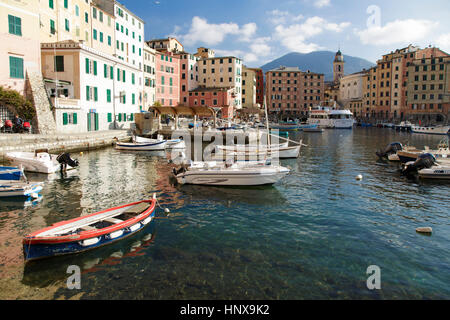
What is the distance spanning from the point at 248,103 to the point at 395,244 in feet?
311

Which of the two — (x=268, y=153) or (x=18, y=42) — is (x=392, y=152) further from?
(x=18, y=42)

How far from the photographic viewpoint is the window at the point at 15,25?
31.1 m

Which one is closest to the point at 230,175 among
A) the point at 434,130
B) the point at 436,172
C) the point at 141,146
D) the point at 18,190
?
the point at 18,190

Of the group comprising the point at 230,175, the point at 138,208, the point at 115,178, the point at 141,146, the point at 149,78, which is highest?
the point at 149,78

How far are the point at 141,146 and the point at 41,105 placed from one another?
10994 mm

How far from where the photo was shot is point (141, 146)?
38125 millimetres

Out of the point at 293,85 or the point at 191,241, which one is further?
the point at 293,85

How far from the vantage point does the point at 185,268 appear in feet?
32.5

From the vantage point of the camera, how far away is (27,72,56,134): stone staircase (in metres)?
33.0

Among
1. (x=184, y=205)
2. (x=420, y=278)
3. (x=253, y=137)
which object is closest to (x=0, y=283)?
(x=184, y=205)

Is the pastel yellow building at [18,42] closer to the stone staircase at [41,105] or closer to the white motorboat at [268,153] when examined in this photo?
the stone staircase at [41,105]

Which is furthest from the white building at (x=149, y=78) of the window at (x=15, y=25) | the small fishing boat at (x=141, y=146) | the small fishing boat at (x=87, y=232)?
the small fishing boat at (x=87, y=232)

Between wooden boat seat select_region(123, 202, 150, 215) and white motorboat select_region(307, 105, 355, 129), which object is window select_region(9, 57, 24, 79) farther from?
white motorboat select_region(307, 105, 355, 129)
